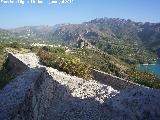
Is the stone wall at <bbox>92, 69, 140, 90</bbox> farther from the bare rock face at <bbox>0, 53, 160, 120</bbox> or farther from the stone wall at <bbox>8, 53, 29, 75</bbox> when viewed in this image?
the stone wall at <bbox>8, 53, 29, 75</bbox>

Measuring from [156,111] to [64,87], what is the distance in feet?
22.4

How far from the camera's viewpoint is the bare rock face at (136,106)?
352 inches

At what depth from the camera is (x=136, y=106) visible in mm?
9305

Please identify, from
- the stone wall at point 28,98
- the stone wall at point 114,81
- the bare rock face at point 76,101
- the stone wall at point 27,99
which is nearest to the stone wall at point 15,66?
the stone wall at point 28,98

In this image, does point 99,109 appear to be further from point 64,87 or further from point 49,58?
point 49,58

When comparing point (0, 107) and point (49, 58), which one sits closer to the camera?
point (0, 107)

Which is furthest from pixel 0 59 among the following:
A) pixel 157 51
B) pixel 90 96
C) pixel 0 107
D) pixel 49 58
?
pixel 157 51

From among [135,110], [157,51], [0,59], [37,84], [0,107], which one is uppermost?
[135,110]

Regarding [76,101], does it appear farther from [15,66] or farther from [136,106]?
[15,66]

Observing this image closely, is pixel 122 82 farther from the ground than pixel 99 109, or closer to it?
closer to it

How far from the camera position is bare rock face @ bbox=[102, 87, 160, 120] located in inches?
352

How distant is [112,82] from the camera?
1872 centimetres

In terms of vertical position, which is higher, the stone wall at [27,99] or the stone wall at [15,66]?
the stone wall at [27,99]

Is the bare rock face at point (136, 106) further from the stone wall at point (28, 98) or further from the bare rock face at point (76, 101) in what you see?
the stone wall at point (28, 98)
